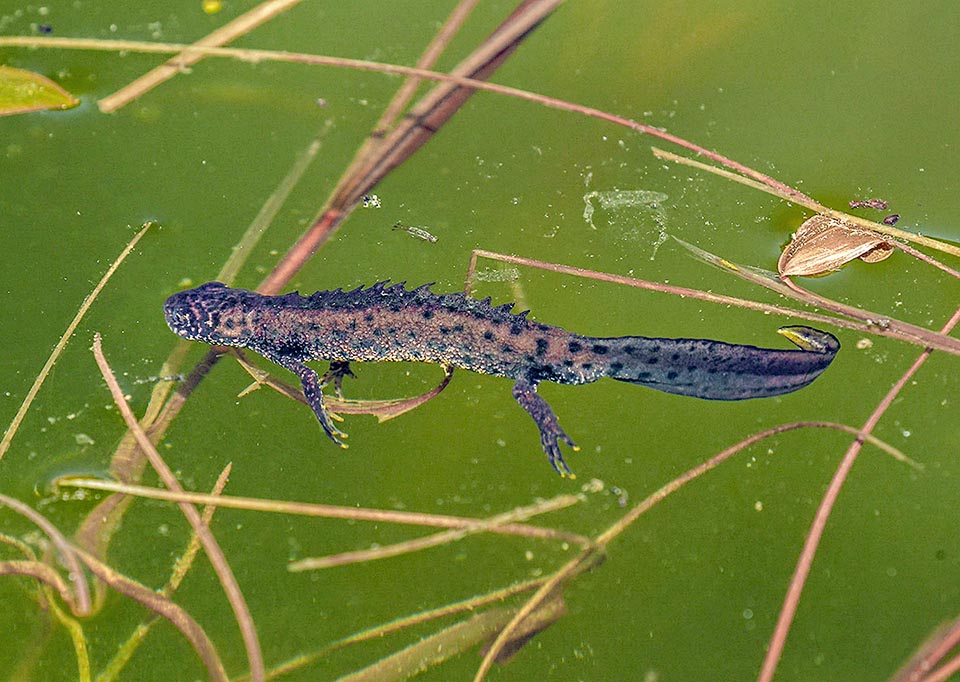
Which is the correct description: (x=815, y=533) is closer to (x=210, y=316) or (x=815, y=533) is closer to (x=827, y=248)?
(x=827, y=248)

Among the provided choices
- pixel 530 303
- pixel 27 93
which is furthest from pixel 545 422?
pixel 27 93

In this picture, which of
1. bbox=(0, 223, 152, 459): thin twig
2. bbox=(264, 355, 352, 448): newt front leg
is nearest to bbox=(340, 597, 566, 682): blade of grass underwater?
bbox=(264, 355, 352, 448): newt front leg

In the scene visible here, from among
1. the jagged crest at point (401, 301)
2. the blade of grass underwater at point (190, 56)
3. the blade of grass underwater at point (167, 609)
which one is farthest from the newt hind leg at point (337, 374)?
the blade of grass underwater at point (190, 56)

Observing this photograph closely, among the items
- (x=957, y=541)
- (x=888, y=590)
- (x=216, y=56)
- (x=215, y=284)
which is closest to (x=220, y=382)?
(x=215, y=284)

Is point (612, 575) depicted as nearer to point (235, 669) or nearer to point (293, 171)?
point (235, 669)

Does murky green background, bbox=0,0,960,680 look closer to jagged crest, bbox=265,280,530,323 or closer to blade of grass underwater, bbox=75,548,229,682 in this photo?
blade of grass underwater, bbox=75,548,229,682

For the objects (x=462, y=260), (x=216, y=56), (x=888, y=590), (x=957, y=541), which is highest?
(x=216, y=56)
